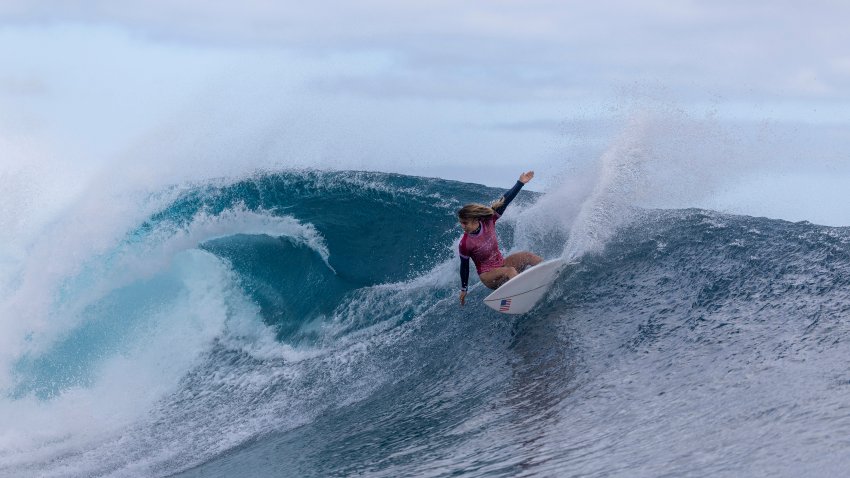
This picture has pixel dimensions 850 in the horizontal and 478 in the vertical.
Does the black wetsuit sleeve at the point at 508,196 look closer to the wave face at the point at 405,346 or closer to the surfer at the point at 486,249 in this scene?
the surfer at the point at 486,249

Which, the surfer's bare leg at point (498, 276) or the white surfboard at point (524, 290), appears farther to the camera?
the surfer's bare leg at point (498, 276)

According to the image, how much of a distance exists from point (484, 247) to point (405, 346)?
62.8 inches

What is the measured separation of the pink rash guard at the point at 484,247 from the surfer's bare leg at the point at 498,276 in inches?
2.2

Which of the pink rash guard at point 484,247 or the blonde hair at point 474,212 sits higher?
the blonde hair at point 474,212

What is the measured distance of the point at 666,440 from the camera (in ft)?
15.7

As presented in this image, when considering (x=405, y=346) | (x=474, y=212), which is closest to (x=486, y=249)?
(x=474, y=212)

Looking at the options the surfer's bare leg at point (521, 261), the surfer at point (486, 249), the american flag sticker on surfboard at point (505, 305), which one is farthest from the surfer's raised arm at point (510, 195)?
the american flag sticker on surfboard at point (505, 305)

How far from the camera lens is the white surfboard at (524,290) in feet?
26.7

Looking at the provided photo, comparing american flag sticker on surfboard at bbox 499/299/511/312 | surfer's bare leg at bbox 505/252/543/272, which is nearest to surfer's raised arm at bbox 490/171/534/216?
surfer's bare leg at bbox 505/252/543/272

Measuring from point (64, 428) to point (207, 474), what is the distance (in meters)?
3.12

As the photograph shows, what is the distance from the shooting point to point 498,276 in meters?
8.43

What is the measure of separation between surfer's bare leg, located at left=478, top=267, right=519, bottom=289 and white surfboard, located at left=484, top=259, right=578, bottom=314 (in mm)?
140

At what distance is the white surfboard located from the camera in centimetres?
815

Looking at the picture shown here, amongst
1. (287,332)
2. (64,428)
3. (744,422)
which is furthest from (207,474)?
(744,422)
